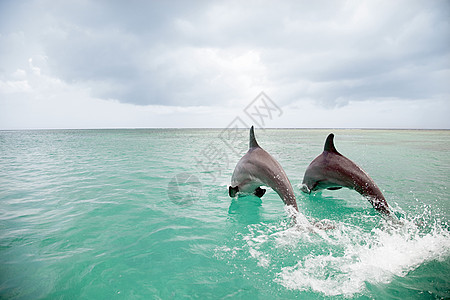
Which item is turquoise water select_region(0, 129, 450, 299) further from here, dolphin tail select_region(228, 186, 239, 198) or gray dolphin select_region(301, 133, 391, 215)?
gray dolphin select_region(301, 133, 391, 215)

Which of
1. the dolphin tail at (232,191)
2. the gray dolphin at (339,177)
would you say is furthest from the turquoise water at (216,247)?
the gray dolphin at (339,177)

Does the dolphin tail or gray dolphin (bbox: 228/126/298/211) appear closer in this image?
gray dolphin (bbox: 228/126/298/211)

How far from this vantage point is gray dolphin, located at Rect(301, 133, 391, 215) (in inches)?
197

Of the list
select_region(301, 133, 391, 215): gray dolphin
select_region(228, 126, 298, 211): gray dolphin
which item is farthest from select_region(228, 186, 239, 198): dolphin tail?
select_region(301, 133, 391, 215): gray dolphin

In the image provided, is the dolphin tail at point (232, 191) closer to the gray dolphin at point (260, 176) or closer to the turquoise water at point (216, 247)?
the gray dolphin at point (260, 176)

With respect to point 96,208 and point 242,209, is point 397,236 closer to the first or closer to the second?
point 242,209

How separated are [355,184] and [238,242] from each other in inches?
122

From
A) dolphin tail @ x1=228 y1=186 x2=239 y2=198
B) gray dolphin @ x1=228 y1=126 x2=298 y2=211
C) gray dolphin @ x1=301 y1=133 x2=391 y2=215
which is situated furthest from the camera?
dolphin tail @ x1=228 y1=186 x2=239 y2=198

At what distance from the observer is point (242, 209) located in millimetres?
5953

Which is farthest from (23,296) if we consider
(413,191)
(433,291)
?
(413,191)

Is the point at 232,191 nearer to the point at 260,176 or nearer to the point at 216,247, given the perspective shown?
the point at 260,176

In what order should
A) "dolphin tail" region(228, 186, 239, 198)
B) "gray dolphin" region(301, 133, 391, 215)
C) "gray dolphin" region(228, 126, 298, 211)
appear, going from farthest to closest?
"dolphin tail" region(228, 186, 239, 198)
"gray dolphin" region(301, 133, 391, 215)
"gray dolphin" region(228, 126, 298, 211)

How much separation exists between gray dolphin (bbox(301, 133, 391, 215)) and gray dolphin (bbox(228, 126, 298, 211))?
1454 mm

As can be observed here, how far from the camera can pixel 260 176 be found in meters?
5.46
